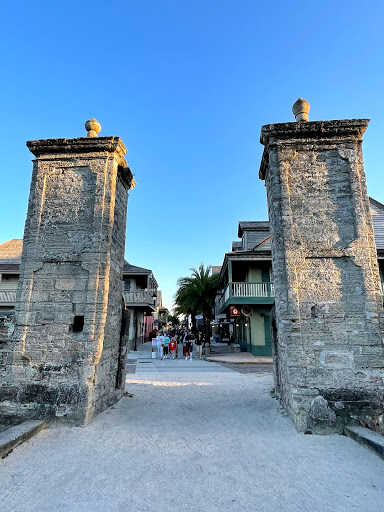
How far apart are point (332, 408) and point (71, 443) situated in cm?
397

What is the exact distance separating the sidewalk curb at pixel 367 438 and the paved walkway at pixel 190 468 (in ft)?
0.31

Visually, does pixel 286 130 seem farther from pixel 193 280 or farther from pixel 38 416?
pixel 193 280

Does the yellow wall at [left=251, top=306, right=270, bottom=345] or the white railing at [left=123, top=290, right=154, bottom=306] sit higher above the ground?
the white railing at [left=123, top=290, right=154, bottom=306]

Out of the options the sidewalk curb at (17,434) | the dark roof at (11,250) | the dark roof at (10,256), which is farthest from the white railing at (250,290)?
the dark roof at (11,250)

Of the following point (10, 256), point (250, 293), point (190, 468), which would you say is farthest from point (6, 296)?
point (190, 468)

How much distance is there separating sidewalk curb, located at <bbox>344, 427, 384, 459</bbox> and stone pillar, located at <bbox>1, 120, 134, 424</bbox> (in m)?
4.10

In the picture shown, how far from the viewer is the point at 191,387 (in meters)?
8.35

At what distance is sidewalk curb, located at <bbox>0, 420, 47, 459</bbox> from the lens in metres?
3.87

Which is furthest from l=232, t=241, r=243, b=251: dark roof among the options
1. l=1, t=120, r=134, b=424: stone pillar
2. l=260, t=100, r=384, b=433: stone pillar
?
l=1, t=120, r=134, b=424: stone pillar

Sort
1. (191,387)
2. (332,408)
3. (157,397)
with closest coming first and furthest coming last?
(332,408) → (157,397) → (191,387)

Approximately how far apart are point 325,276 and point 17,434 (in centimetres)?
539

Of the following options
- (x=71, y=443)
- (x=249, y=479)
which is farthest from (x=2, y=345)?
(x=249, y=479)

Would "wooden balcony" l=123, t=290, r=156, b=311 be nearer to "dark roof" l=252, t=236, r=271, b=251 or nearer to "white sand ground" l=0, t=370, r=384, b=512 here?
"dark roof" l=252, t=236, r=271, b=251

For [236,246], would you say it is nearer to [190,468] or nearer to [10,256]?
[10,256]
